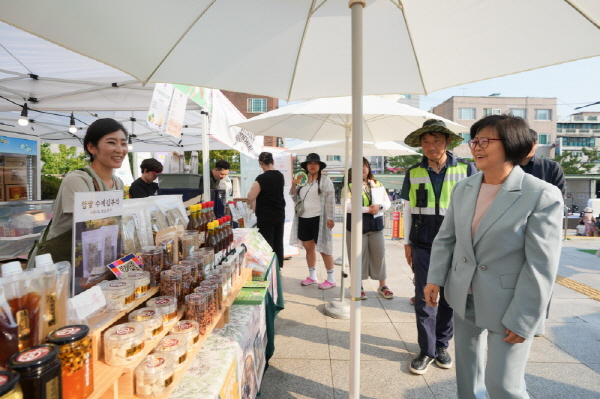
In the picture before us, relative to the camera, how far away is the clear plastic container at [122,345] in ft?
3.65

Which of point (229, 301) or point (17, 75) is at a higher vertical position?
point (17, 75)

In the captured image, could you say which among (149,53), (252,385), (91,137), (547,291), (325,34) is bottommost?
(252,385)

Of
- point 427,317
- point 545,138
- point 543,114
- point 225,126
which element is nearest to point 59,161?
point 225,126

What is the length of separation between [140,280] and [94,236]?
296 mm

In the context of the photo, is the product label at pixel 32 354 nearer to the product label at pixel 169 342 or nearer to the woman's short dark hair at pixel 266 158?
the product label at pixel 169 342

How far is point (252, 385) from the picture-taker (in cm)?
215

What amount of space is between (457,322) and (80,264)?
209cm

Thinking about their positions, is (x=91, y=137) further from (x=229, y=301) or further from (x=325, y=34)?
(x=325, y=34)

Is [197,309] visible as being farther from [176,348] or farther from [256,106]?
[256,106]

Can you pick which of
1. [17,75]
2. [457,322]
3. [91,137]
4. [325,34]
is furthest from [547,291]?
[17,75]

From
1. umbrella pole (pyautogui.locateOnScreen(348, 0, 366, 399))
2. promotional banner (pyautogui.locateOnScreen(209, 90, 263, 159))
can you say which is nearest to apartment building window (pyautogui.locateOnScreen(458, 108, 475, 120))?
promotional banner (pyautogui.locateOnScreen(209, 90, 263, 159))

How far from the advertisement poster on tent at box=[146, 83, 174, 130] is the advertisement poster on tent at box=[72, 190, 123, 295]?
179 cm

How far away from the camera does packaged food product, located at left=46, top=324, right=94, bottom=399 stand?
86cm

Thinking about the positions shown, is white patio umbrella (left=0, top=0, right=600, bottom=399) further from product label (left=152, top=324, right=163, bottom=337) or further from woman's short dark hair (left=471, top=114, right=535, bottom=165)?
product label (left=152, top=324, right=163, bottom=337)
